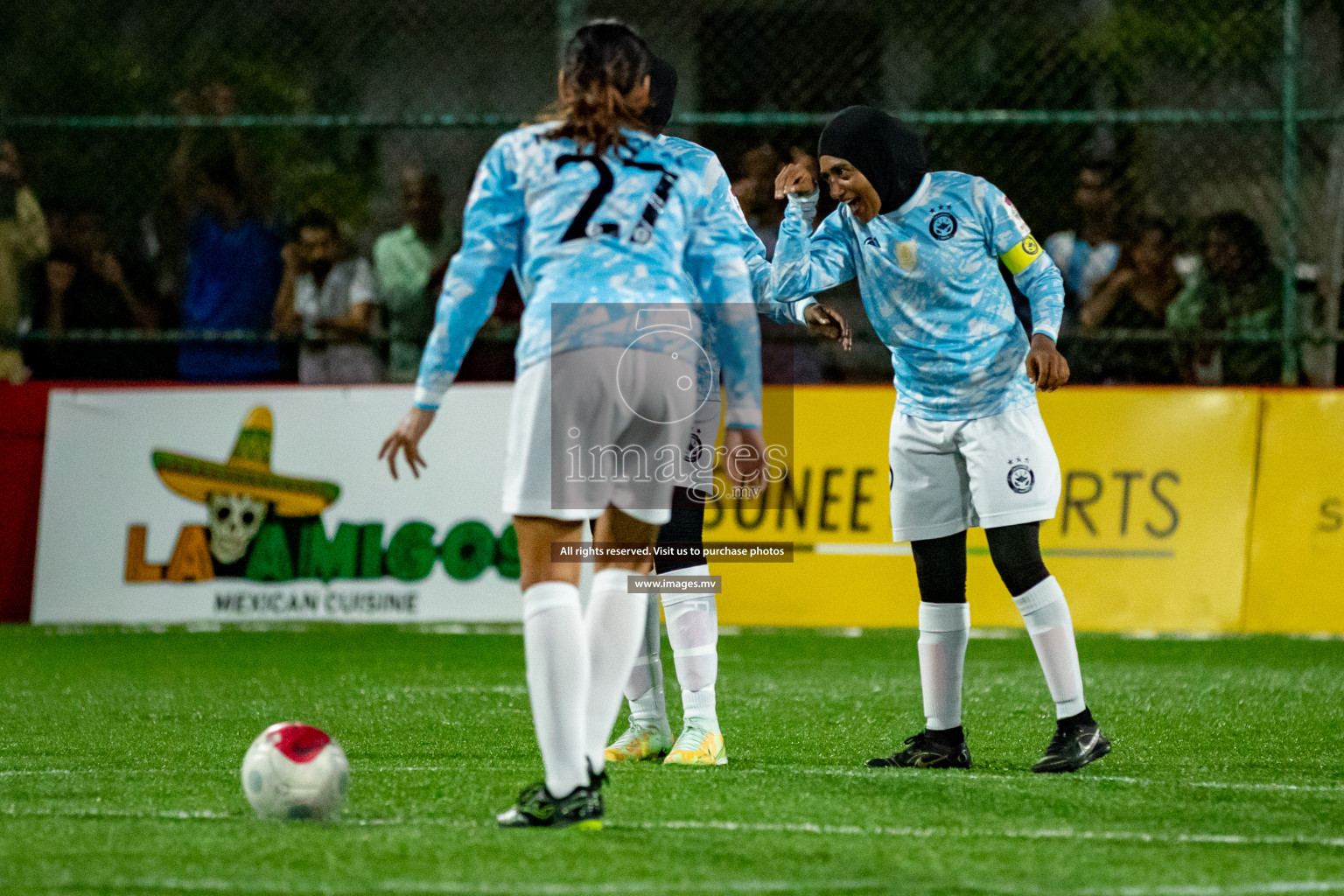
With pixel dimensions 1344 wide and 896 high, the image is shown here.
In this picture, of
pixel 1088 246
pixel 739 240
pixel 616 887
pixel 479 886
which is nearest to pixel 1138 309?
pixel 1088 246

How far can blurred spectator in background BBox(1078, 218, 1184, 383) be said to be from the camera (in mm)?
10203

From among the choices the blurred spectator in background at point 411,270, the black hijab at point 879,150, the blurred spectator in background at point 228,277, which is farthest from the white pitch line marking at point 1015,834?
the blurred spectator in background at point 228,277

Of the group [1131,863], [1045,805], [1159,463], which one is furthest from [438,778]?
[1159,463]

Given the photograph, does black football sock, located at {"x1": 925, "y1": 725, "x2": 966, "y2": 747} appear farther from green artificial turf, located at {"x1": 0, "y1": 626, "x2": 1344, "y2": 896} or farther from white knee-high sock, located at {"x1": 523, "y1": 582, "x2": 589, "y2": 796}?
white knee-high sock, located at {"x1": 523, "y1": 582, "x2": 589, "y2": 796}

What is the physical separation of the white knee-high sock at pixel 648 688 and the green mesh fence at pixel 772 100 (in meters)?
4.97

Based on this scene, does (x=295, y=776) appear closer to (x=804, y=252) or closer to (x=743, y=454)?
(x=743, y=454)

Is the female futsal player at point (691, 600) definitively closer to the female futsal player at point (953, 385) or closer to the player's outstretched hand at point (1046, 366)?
the female futsal player at point (953, 385)

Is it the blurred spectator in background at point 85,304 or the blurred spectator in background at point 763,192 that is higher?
the blurred spectator in background at point 763,192

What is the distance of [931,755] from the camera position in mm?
5289

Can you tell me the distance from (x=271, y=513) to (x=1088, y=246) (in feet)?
16.2

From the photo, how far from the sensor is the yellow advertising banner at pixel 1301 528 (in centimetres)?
934

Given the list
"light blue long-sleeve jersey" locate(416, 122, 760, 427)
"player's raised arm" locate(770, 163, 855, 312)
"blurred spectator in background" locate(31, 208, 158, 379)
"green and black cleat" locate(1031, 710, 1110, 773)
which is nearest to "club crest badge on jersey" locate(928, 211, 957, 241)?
"player's raised arm" locate(770, 163, 855, 312)

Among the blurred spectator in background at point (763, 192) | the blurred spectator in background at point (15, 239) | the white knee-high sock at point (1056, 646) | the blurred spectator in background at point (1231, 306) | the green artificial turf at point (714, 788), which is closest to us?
the green artificial turf at point (714, 788)

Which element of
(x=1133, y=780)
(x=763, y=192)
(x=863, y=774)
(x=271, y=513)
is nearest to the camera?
(x=1133, y=780)
